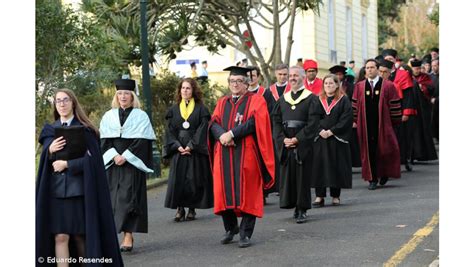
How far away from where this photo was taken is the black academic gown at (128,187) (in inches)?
441

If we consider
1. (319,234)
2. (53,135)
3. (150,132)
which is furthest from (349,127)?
(53,135)

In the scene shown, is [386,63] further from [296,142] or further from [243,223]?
[243,223]

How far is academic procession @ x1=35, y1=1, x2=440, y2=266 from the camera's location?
870 cm

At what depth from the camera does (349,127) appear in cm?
1523

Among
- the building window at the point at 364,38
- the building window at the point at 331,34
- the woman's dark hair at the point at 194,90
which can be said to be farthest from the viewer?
the building window at the point at 364,38

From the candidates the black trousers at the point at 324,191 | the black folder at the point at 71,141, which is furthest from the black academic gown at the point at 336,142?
the black folder at the point at 71,141

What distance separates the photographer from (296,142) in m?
13.1

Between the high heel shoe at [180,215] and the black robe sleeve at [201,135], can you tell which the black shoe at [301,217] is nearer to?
the black robe sleeve at [201,135]

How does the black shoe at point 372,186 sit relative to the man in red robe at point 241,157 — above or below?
below

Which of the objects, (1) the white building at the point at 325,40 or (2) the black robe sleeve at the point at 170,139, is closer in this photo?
(2) the black robe sleeve at the point at 170,139

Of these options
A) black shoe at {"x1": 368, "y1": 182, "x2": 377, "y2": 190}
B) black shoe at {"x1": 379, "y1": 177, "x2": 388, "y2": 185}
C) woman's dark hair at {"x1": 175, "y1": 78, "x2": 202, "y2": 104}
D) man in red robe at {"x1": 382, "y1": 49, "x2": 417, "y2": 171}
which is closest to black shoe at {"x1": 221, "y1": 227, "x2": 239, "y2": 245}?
woman's dark hair at {"x1": 175, "y1": 78, "x2": 202, "y2": 104}

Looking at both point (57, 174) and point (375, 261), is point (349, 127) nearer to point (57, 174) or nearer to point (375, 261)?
point (375, 261)

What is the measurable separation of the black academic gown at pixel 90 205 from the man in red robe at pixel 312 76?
24.6 feet

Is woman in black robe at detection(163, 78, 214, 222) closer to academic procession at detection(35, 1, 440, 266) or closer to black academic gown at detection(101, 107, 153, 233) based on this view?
academic procession at detection(35, 1, 440, 266)
